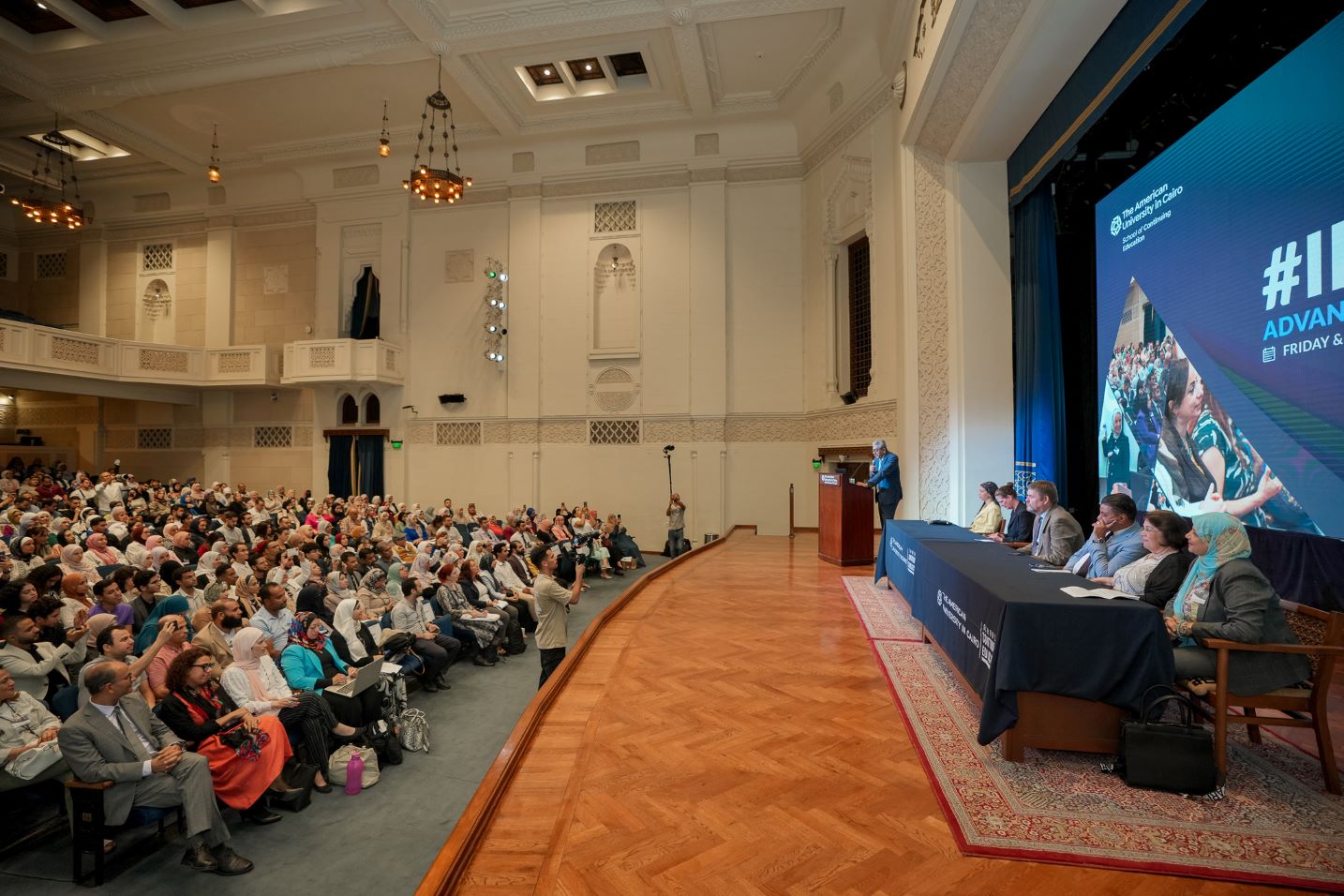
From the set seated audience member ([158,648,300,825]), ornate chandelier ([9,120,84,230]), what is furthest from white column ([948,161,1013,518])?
ornate chandelier ([9,120,84,230])

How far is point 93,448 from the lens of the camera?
16859 millimetres

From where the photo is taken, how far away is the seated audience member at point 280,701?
155 inches

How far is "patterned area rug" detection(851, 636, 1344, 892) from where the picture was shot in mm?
2361

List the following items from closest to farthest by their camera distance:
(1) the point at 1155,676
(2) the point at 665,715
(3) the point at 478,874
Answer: (3) the point at 478,874, (1) the point at 1155,676, (2) the point at 665,715

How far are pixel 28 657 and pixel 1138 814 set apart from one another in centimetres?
543

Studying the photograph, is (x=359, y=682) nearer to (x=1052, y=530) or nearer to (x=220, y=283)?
(x=1052, y=530)

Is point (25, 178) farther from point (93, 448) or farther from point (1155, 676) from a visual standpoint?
point (1155, 676)

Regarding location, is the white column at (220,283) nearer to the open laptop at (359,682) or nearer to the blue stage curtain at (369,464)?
the blue stage curtain at (369,464)

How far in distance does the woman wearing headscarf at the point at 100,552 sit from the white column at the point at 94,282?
13.9 meters

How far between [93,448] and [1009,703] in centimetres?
2111

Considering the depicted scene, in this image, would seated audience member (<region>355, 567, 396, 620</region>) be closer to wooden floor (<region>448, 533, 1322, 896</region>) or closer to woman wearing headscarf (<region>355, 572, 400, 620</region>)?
woman wearing headscarf (<region>355, 572, 400, 620</region>)

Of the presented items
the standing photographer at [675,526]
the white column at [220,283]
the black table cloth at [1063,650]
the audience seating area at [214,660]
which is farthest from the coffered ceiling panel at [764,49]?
the white column at [220,283]

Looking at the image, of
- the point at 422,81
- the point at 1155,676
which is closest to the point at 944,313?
the point at 1155,676

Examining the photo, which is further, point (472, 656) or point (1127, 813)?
point (472, 656)
